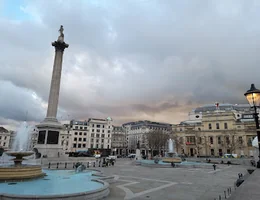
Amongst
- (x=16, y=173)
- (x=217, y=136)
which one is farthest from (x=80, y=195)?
(x=217, y=136)

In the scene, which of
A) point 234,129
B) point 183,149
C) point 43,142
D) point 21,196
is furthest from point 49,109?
point 234,129

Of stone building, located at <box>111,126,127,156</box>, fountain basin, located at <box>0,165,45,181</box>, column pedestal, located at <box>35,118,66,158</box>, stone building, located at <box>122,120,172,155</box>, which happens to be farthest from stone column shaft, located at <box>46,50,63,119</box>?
stone building, located at <box>122,120,172,155</box>

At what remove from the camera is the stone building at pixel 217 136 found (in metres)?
69.4

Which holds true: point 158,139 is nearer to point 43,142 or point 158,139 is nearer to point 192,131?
point 192,131

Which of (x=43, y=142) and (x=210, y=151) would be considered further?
(x=210, y=151)

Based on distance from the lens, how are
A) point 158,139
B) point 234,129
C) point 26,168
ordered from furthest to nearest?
point 158,139 → point 234,129 → point 26,168

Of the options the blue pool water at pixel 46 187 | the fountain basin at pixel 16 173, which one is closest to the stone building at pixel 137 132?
the fountain basin at pixel 16 173

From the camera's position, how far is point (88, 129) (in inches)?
3484

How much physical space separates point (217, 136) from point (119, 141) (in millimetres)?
54790

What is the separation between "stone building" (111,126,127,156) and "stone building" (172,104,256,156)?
36.2 m

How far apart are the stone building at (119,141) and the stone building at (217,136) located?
36195 mm

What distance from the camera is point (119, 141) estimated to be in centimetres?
10944

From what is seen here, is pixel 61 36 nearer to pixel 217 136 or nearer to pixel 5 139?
pixel 217 136

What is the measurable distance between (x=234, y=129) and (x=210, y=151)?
13.0 meters
